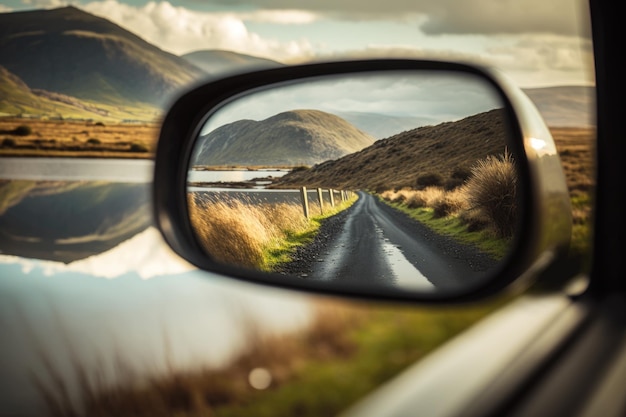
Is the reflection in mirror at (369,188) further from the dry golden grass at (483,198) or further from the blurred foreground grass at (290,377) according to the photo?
the blurred foreground grass at (290,377)

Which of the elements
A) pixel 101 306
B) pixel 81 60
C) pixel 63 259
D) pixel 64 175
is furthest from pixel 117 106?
pixel 101 306

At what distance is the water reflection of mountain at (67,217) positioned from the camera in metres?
35.7

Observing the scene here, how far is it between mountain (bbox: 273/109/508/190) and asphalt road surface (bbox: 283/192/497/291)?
0.06 metres

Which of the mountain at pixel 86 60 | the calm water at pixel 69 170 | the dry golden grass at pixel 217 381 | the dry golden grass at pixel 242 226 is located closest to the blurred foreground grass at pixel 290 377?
the dry golden grass at pixel 217 381

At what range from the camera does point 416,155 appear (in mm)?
1631

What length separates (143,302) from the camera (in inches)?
770

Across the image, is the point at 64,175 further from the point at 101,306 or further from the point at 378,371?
the point at 378,371

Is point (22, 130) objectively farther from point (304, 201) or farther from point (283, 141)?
point (304, 201)

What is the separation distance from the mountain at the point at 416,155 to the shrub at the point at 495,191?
3 centimetres

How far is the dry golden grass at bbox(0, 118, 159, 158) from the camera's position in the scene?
55144 millimetres

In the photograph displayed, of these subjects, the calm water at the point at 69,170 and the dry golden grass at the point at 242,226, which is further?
the calm water at the point at 69,170

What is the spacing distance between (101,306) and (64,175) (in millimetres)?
43034

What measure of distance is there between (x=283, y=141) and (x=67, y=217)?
48.8m

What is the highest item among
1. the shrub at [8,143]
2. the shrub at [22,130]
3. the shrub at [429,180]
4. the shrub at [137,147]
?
the shrub at [429,180]
